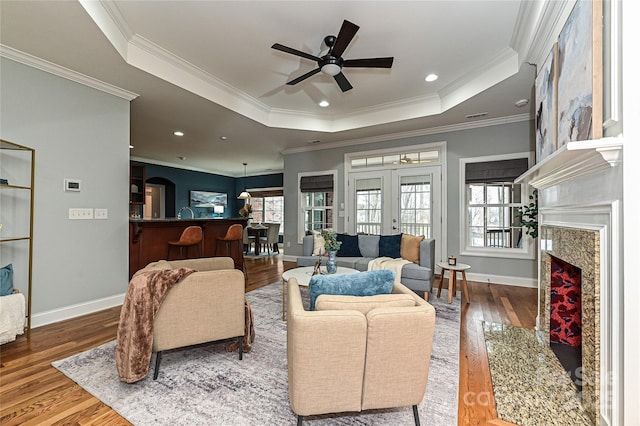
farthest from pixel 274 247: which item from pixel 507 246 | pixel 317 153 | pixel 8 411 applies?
pixel 8 411

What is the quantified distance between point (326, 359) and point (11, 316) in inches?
108

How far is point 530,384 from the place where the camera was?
6.36 ft

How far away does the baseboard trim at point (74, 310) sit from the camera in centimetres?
288

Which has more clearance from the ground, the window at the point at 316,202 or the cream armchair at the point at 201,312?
the window at the point at 316,202

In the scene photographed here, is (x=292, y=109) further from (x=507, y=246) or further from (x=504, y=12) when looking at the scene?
(x=507, y=246)

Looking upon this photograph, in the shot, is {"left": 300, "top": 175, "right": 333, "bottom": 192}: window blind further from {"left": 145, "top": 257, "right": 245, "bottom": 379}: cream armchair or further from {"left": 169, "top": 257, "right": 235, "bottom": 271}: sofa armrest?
{"left": 145, "top": 257, "right": 245, "bottom": 379}: cream armchair

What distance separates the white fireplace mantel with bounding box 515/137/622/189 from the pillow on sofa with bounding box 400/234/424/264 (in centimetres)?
192

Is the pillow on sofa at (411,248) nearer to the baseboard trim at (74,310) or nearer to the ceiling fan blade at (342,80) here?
the ceiling fan blade at (342,80)

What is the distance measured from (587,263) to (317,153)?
5371 millimetres

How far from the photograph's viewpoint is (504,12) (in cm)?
→ 256

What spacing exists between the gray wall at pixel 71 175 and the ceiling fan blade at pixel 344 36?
285 cm

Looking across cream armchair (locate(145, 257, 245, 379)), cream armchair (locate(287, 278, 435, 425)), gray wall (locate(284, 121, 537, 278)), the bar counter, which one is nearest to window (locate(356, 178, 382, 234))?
gray wall (locate(284, 121, 537, 278))

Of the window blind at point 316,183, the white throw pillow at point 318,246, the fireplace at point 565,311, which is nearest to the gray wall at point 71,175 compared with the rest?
the white throw pillow at point 318,246

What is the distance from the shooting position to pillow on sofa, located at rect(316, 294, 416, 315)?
4.79ft
